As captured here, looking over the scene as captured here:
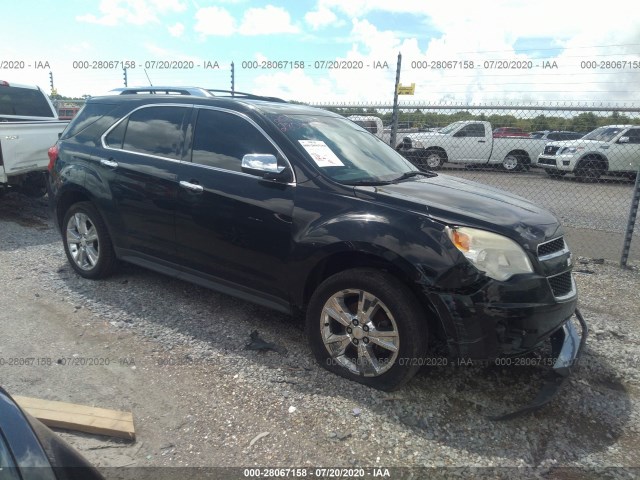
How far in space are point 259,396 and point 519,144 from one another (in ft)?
56.1

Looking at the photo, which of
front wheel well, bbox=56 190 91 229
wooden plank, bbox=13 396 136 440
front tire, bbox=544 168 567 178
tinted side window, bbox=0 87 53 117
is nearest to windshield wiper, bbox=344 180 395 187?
wooden plank, bbox=13 396 136 440

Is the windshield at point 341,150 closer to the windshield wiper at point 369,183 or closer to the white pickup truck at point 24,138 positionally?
the windshield wiper at point 369,183

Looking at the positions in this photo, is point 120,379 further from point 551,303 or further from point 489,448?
point 551,303

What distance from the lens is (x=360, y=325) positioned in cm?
310

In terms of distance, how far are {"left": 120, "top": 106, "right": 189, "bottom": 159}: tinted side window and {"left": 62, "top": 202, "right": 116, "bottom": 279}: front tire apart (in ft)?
2.64

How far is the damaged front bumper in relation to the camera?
9.32 feet

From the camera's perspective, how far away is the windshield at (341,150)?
3479 mm

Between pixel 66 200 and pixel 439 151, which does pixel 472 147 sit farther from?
pixel 66 200

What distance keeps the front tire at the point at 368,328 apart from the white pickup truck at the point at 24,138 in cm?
566

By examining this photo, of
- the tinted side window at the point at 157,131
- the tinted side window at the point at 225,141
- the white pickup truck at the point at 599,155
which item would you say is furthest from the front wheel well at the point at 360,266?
the white pickup truck at the point at 599,155

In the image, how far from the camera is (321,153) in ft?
11.6

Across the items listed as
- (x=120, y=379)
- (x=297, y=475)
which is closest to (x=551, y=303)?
(x=297, y=475)

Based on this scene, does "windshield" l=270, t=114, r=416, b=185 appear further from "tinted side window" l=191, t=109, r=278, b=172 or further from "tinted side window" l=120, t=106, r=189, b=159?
"tinted side window" l=120, t=106, r=189, b=159

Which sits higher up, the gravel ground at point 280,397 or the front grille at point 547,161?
the front grille at point 547,161
